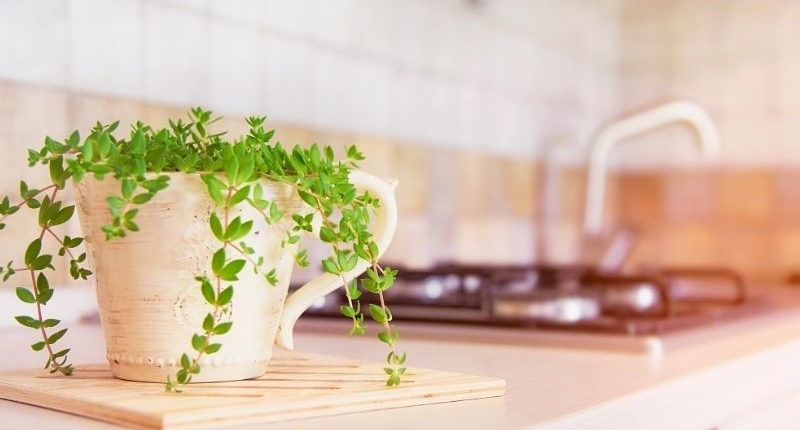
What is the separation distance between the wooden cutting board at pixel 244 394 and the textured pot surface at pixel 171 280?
17 mm

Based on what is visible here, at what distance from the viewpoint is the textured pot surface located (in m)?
0.59

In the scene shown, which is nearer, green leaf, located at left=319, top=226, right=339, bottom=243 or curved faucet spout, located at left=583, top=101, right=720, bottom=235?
green leaf, located at left=319, top=226, right=339, bottom=243

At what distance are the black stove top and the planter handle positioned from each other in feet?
1.25

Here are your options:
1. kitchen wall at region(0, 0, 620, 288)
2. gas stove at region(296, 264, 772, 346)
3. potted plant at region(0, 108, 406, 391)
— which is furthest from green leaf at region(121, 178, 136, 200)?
kitchen wall at region(0, 0, 620, 288)

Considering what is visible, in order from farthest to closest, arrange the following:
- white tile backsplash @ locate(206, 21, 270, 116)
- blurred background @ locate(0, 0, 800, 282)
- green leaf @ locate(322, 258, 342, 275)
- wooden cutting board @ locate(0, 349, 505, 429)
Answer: white tile backsplash @ locate(206, 21, 270, 116), blurred background @ locate(0, 0, 800, 282), green leaf @ locate(322, 258, 342, 275), wooden cutting board @ locate(0, 349, 505, 429)

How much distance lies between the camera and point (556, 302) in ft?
3.55

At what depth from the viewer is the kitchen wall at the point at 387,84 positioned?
1224 millimetres

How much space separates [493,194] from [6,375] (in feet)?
4.90

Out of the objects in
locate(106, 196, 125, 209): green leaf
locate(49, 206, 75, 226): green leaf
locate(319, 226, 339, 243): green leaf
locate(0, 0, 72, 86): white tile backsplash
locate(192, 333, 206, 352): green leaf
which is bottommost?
locate(192, 333, 206, 352): green leaf

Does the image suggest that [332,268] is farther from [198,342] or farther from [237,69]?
[237,69]

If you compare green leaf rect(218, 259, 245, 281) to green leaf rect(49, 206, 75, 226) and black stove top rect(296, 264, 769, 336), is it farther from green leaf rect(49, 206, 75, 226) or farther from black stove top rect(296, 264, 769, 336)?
black stove top rect(296, 264, 769, 336)

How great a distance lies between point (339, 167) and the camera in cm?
62

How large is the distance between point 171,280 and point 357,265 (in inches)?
4.5

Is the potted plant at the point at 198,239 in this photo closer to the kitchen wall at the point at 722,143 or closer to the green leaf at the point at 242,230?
the green leaf at the point at 242,230
